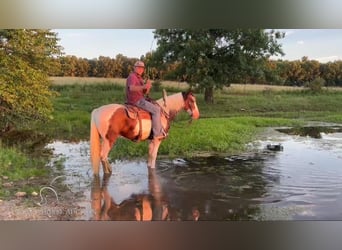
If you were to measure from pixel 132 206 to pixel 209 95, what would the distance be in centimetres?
92

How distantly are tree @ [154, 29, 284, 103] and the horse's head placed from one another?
9 centimetres

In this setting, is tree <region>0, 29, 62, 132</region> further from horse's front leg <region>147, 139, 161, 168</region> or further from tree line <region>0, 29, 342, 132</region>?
horse's front leg <region>147, 139, 161, 168</region>

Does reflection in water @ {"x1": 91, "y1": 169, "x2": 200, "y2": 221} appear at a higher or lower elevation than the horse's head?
lower

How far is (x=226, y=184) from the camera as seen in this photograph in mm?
3236

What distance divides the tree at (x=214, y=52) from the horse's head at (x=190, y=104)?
9 cm

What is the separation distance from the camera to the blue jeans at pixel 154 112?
3.30 m

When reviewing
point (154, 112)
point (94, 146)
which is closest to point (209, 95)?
point (154, 112)

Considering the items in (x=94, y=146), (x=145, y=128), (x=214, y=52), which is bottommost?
(x=94, y=146)

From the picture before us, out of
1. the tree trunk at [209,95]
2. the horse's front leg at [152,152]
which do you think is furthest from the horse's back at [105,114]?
the tree trunk at [209,95]

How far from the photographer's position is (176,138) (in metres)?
3.33

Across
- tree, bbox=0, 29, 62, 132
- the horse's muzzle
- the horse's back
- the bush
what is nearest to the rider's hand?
the horse's back

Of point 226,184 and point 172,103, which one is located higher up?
point 172,103

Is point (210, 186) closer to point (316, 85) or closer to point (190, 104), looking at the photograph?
point (190, 104)

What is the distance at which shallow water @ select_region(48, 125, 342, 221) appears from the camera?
3.17 metres
